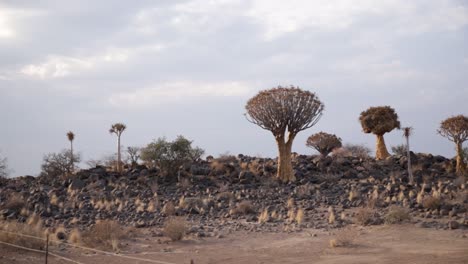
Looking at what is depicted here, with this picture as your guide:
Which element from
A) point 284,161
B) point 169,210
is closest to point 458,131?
point 284,161

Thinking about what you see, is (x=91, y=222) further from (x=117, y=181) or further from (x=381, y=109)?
(x=381, y=109)

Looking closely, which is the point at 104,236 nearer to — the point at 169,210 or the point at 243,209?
the point at 169,210

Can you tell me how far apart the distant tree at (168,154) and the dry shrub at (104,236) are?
15300 mm

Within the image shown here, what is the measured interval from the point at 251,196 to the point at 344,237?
9277 millimetres

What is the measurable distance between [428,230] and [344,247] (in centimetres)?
331

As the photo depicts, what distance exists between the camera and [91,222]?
63.3 ft

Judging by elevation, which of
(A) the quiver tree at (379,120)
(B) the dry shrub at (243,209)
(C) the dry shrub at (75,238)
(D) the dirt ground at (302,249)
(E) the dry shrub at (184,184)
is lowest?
(D) the dirt ground at (302,249)

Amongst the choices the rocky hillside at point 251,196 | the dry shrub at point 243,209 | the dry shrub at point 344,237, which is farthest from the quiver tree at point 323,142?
the dry shrub at point 344,237

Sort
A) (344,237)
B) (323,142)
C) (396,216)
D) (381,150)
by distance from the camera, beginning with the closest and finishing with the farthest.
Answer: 1. (344,237)
2. (396,216)
3. (381,150)
4. (323,142)

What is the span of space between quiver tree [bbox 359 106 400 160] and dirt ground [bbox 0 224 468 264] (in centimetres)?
1620

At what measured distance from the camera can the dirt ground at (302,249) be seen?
→ 13.1 meters

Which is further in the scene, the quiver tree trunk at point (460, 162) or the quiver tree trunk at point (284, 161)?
the quiver tree trunk at point (460, 162)

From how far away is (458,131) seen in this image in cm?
2964

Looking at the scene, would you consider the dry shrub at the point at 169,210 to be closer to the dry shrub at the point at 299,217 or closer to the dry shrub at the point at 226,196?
the dry shrub at the point at 226,196
